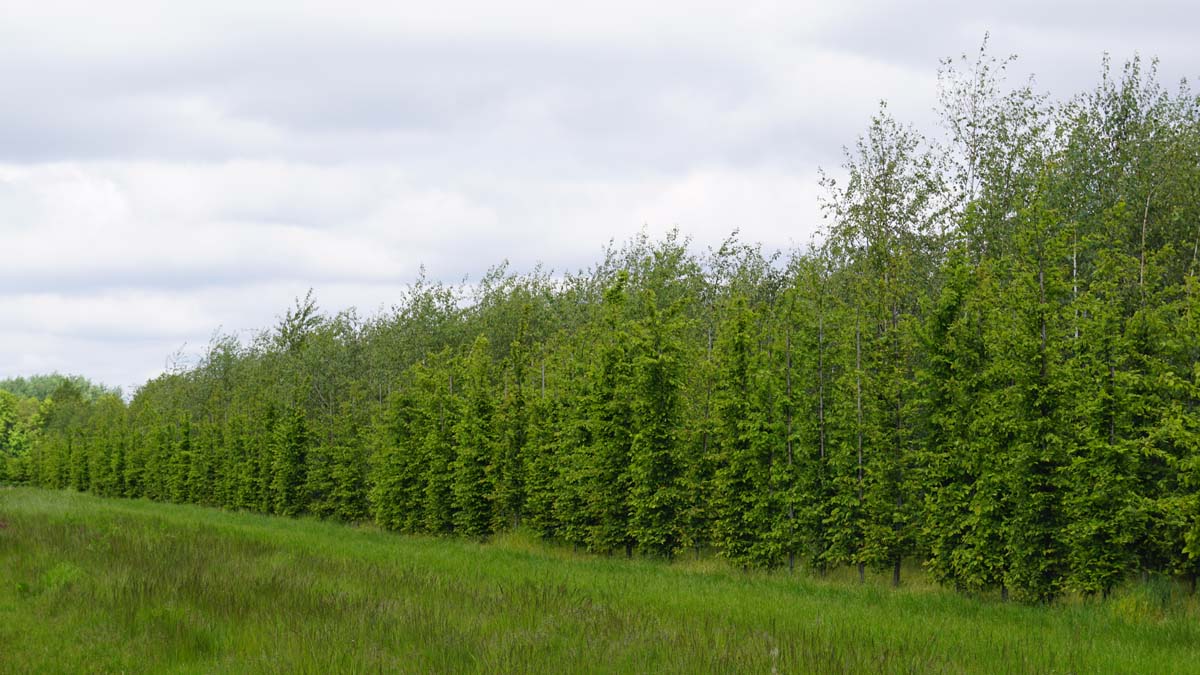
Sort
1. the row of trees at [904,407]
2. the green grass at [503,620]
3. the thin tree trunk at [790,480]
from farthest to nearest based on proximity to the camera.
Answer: the thin tree trunk at [790,480], the row of trees at [904,407], the green grass at [503,620]

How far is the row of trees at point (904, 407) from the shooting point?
16469 millimetres

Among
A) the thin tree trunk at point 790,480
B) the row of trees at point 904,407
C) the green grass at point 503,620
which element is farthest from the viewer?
the thin tree trunk at point 790,480

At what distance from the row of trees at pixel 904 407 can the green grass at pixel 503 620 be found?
58.0 inches

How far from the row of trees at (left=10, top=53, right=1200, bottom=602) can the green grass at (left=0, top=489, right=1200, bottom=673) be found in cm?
147

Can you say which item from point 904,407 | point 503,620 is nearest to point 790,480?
point 904,407

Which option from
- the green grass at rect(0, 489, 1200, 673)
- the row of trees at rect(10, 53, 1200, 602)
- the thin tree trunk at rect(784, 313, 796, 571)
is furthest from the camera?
the thin tree trunk at rect(784, 313, 796, 571)

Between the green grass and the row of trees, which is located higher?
the row of trees

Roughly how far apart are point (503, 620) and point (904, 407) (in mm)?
10756

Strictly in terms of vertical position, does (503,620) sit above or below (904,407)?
below

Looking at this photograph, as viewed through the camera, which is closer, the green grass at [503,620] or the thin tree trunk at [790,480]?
the green grass at [503,620]

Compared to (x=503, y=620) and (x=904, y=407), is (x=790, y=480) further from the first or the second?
(x=503, y=620)

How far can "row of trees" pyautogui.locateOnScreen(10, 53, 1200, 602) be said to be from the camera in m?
16.5

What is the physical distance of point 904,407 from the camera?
19.0 metres

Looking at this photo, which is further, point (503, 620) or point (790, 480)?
point (790, 480)
